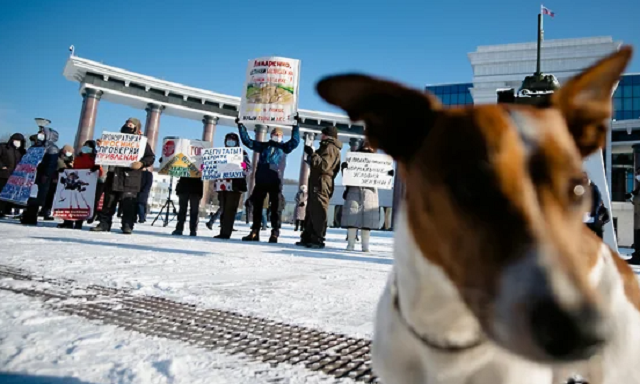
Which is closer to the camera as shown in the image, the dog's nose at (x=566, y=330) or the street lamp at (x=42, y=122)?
the dog's nose at (x=566, y=330)

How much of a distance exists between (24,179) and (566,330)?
979cm

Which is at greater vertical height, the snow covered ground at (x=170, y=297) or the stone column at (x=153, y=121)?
the stone column at (x=153, y=121)

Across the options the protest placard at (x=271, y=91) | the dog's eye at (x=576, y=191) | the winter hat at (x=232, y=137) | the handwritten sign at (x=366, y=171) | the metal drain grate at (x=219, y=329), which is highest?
the protest placard at (x=271, y=91)

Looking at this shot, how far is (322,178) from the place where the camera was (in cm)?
705

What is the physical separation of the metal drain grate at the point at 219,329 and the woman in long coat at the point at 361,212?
4.78 metres

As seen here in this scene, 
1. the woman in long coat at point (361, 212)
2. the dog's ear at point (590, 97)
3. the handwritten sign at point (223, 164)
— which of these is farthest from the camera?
the handwritten sign at point (223, 164)

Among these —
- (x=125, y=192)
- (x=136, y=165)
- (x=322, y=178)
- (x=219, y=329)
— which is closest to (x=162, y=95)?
(x=136, y=165)

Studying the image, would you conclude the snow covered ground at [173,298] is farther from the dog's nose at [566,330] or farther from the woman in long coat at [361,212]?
the woman in long coat at [361,212]

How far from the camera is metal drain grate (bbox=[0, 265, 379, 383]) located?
152 cm

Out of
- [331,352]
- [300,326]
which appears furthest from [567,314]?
[300,326]

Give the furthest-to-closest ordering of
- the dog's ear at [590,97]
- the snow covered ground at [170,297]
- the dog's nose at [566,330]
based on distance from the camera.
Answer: the snow covered ground at [170,297] < the dog's ear at [590,97] < the dog's nose at [566,330]

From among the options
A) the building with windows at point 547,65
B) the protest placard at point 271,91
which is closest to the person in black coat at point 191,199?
the protest placard at point 271,91

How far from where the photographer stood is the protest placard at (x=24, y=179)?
792 cm

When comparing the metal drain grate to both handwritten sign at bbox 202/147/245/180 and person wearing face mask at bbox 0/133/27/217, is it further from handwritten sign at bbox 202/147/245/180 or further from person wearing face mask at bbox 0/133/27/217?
person wearing face mask at bbox 0/133/27/217
